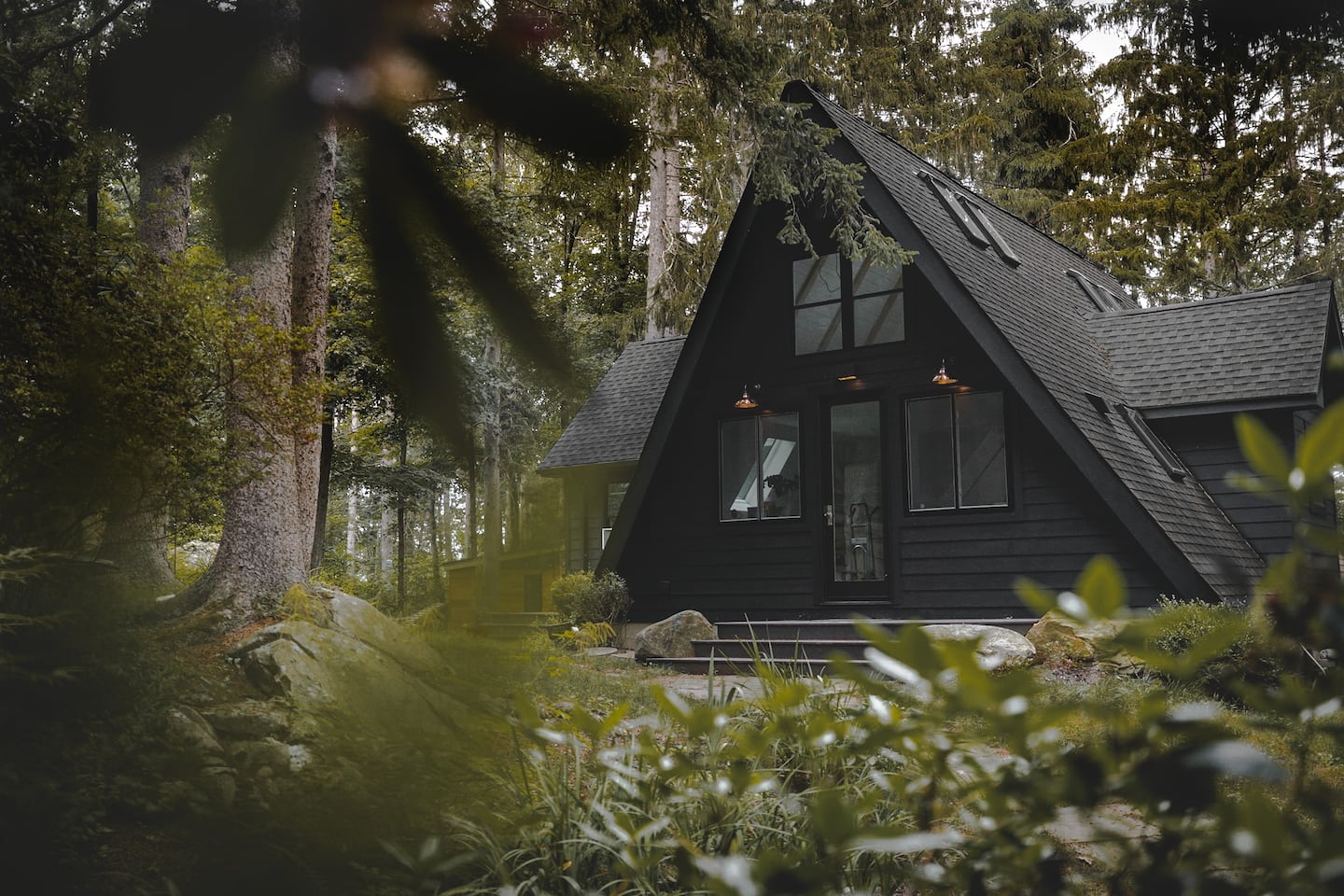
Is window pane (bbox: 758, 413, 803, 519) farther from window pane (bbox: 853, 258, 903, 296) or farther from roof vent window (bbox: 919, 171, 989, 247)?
roof vent window (bbox: 919, 171, 989, 247)

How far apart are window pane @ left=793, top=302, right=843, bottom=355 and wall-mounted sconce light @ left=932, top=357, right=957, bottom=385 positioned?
3.46 feet

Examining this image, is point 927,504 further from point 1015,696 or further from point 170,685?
point 1015,696

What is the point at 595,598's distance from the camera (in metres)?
9.89

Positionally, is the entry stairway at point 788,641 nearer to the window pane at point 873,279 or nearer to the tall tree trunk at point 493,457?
the window pane at point 873,279

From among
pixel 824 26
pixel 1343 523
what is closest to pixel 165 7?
pixel 1343 523

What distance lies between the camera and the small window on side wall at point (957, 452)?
30.3ft

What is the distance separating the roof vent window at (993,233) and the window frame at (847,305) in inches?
66.0

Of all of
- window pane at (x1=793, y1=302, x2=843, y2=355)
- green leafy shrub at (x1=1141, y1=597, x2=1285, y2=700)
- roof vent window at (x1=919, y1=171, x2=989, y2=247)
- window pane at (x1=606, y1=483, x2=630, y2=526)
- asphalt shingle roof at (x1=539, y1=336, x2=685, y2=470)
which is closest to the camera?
green leafy shrub at (x1=1141, y1=597, x2=1285, y2=700)

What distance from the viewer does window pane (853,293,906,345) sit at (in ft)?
32.2

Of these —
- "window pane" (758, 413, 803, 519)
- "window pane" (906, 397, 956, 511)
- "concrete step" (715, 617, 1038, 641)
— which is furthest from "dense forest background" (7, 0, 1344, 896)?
"window pane" (758, 413, 803, 519)

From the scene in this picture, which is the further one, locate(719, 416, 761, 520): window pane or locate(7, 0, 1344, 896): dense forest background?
locate(719, 416, 761, 520): window pane

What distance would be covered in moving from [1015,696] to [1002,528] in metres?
8.82

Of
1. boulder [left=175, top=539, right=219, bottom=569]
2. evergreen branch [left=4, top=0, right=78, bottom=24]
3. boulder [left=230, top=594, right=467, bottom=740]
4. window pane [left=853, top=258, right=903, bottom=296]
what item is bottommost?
boulder [left=230, top=594, right=467, bottom=740]

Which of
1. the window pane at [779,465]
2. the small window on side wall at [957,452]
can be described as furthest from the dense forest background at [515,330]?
the window pane at [779,465]
